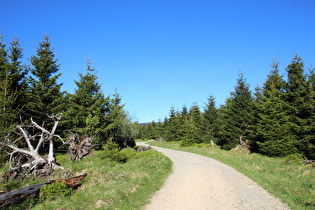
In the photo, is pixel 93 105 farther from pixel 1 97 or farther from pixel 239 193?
pixel 239 193

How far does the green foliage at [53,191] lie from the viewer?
8.97 m

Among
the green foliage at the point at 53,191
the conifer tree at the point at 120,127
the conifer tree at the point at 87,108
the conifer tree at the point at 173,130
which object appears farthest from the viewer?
the conifer tree at the point at 173,130

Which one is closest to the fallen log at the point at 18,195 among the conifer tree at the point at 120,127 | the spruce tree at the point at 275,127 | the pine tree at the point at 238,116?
the conifer tree at the point at 120,127

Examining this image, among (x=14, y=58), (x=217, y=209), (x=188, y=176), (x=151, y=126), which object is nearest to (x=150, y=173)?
(x=188, y=176)

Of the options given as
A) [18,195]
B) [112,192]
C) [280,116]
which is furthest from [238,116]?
[18,195]

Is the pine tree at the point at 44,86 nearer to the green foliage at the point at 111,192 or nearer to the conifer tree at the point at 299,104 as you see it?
the green foliage at the point at 111,192

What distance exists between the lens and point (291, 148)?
859 inches

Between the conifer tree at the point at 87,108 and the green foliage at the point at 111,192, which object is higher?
the conifer tree at the point at 87,108

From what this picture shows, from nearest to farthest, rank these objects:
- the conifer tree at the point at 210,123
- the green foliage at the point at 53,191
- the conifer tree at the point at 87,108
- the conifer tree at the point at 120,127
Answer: the green foliage at the point at 53,191, the conifer tree at the point at 87,108, the conifer tree at the point at 120,127, the conifer tree at the point at 210,123

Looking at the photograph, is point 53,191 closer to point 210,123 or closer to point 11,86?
point 11,86

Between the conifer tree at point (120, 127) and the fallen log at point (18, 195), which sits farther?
the conifer tree at point (120, 127)

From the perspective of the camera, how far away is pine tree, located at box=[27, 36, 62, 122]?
24250 mm

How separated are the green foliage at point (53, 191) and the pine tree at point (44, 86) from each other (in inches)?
665

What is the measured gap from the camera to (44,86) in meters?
25.0
